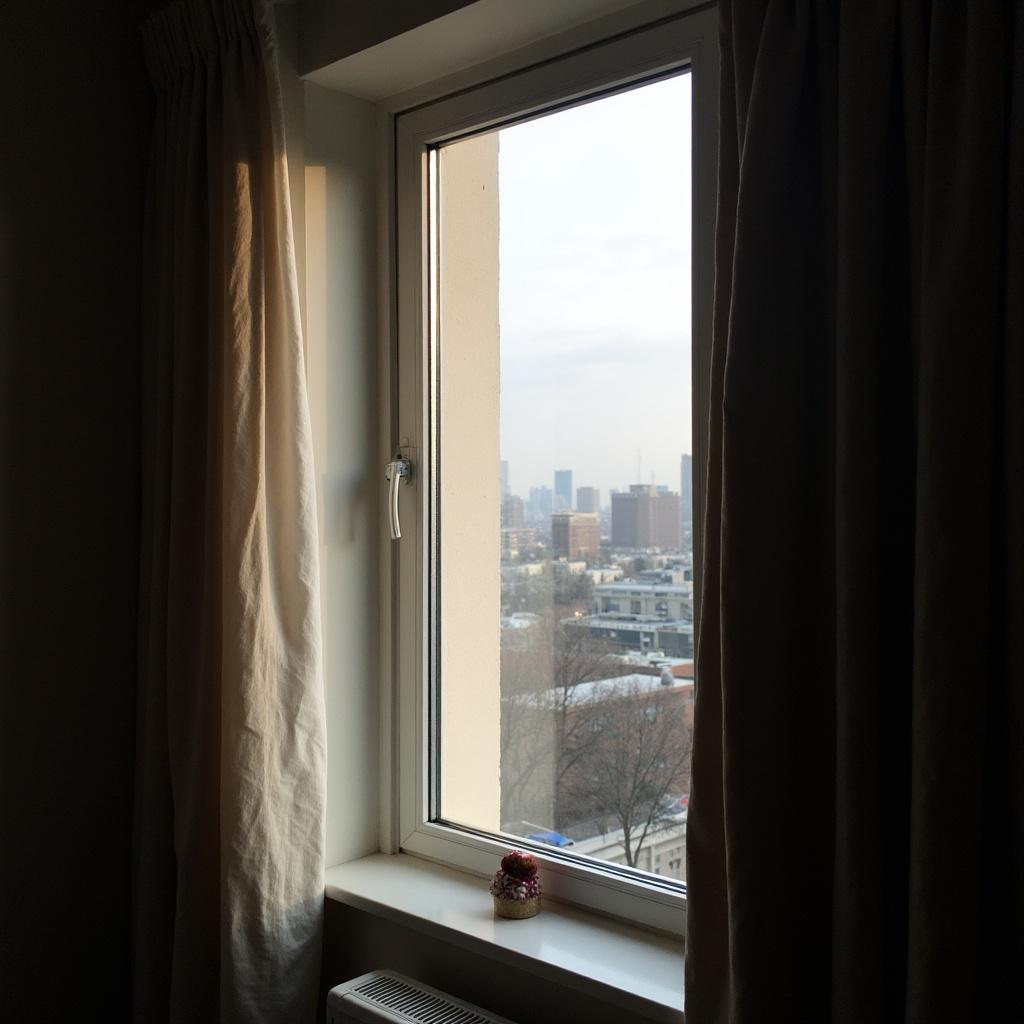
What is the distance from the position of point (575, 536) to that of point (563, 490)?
0.08 m

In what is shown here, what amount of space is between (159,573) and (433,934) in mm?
769

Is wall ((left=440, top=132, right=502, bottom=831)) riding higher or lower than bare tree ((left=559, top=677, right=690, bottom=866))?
higher

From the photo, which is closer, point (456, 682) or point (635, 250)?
point (635, 250)

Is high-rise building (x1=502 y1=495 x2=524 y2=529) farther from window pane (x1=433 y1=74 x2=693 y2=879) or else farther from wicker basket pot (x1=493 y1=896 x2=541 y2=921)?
wicker basket pot (x1=493 y1=896 x2=541 y2=921)

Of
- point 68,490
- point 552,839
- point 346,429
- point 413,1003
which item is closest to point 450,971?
point 413,1003

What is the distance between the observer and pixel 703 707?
3.98 feet

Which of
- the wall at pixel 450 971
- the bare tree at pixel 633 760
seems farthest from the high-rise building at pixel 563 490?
the wall at pixel 450 971

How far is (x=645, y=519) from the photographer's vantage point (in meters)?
1.59

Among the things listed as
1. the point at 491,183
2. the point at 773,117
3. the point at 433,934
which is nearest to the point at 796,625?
the point at 773,117

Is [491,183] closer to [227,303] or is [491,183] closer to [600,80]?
[600,80]

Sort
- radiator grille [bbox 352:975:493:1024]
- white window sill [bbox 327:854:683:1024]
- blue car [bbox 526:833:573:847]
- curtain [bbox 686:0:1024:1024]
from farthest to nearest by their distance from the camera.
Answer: blue car [bbox 526:833:573:847]
radiator grille [bbox 352:975:493:1024]
white window sill [bbox 327:854:683:1024]
curtain [bbox 686:0:1024:1024]

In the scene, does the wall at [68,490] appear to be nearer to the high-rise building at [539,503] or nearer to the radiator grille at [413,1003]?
the radiator grille at [413,1003]

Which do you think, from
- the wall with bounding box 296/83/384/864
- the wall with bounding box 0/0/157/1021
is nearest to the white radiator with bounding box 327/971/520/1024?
the wall with bounding box 296/83/384/864

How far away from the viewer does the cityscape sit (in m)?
1.57
